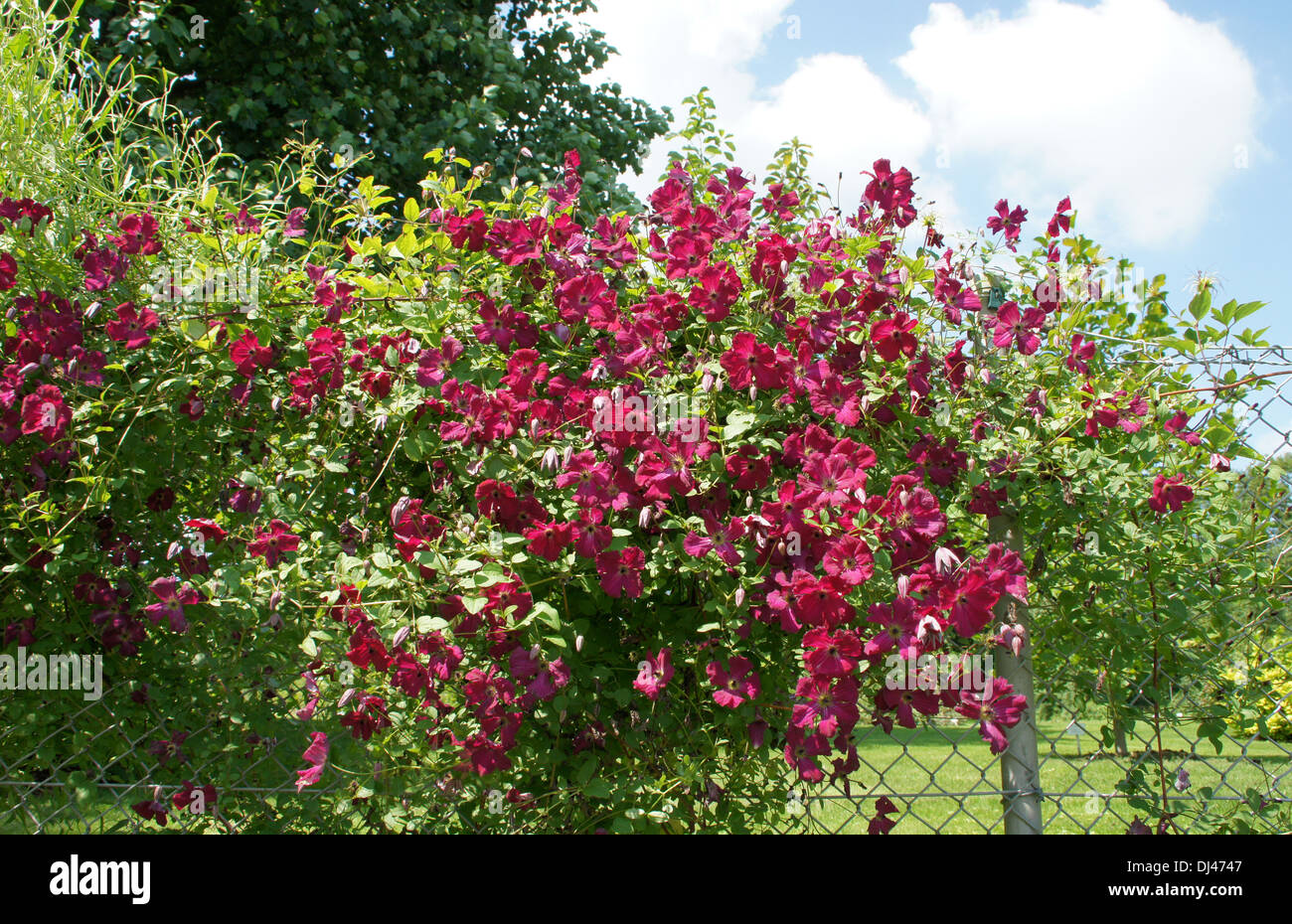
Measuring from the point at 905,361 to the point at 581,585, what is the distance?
795 millimetres

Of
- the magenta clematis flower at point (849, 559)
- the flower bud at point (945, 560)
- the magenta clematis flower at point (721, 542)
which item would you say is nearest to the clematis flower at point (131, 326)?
the magenta clematis flower at point (721, 542)

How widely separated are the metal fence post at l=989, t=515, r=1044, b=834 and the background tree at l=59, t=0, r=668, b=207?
5332 mm

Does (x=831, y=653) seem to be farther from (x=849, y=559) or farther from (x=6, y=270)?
(x=6, y=270)

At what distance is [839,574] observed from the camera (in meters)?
1.43

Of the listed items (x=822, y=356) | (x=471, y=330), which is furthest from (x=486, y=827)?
(x=822, y=356)

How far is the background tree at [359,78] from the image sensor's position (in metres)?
6.25

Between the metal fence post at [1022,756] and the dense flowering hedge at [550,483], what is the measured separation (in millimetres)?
68

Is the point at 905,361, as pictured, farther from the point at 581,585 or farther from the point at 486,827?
the point at 486,827

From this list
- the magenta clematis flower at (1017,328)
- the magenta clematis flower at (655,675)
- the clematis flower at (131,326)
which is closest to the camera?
the magenta clematis flower at (655,675)

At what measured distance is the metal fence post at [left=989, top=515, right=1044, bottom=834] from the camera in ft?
5.44

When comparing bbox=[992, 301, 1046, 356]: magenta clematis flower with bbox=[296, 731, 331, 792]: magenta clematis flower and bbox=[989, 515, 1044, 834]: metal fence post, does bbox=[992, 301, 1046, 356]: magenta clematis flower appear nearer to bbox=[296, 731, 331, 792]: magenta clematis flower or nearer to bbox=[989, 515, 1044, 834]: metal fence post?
bbox=[989, 515, 1044, 834]: metal fence post

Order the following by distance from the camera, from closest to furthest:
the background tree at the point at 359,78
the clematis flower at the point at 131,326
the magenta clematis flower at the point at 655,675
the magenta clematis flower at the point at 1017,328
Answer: the magenta clematis flower at the point at 655,675, the magenta clematis flower at the point at 1017,328, the clematis flower at the point at 131,326, the background tree at the point at 359,78

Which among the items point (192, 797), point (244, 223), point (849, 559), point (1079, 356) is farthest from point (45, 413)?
point (1079, 356)

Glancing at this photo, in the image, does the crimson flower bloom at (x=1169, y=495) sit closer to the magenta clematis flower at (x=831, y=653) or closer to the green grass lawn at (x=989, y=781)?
the green grass lawn at (x=989, y=781)
